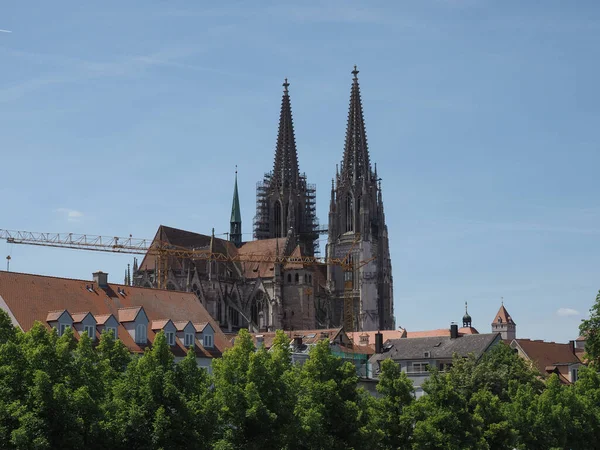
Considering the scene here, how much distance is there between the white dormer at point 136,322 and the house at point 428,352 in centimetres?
2687

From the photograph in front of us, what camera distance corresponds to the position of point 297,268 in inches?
6806

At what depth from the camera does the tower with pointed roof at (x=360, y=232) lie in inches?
7116

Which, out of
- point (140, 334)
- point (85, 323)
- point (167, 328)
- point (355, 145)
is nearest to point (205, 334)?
point (167, 328)

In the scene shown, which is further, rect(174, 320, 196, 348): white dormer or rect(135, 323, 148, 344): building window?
rect(174, 320, 196, 348): white dormer

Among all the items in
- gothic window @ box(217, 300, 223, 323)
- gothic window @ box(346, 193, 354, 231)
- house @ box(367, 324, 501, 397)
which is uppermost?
gothic window @ box(346, 193, 354, 231)

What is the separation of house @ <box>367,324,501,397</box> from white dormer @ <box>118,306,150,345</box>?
26.9 metres

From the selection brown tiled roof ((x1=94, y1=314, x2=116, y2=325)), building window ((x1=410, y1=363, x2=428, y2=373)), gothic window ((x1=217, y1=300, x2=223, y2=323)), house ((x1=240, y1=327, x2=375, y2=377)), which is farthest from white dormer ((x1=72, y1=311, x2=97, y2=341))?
gothic window ((x1=217, y1=300, x2=223, y2=323))

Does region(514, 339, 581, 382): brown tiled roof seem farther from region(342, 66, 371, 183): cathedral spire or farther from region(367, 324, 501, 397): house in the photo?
region(342, 66, 371, 183): cathedral spire

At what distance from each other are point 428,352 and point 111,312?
106 ft

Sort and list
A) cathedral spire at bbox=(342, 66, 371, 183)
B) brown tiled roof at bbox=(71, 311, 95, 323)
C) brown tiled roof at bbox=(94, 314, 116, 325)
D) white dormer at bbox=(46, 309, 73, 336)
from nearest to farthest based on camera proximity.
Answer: white dormer at bbox=(46, 309, 73, 336)
brown tiled roof at bbox=(71, 311, 95, 323)
brown tiled roof at bbox=(94, 314, 116, 325)
cathedral spire at bbox=(342, 66, 371, 183)

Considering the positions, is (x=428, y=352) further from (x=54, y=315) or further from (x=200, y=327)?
(x=54, y=315)

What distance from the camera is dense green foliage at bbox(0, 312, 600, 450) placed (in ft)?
150

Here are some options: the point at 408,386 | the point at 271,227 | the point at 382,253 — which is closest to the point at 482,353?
the point at 408,386

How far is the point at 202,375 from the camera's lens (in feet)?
171
